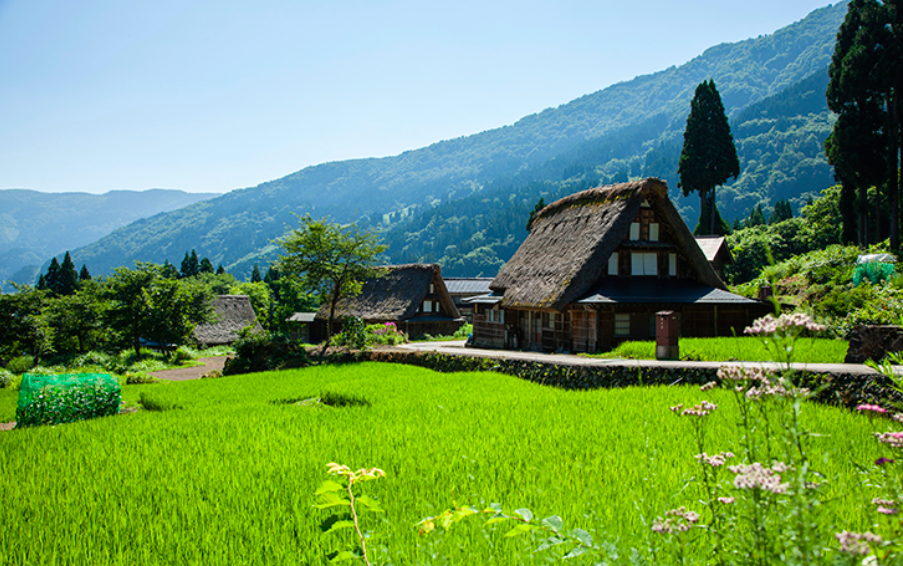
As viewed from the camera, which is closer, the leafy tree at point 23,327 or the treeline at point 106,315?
the leafy tree at point 23,327

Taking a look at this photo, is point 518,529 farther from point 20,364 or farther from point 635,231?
point 20,364

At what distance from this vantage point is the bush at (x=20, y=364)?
1118 inches

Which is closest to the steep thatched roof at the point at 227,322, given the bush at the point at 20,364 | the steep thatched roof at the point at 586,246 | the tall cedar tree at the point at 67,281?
the bush at the point at 20,364

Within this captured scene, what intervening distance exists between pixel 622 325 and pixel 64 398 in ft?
53.4

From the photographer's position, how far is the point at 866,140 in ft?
82.5

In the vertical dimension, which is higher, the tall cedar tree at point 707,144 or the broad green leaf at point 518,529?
the tall cedar tree at point 707,144

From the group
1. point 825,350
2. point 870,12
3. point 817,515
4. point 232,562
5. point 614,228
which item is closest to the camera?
point 817,515

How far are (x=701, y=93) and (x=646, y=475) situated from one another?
41700 millimetres

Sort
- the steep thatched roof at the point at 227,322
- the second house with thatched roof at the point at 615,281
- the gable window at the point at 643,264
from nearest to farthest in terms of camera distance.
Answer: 1. the second house with thatched roof at the point at 615,281
2. the gable window at the point at 643,264
3. the steep thatched roof at the point at 227,322

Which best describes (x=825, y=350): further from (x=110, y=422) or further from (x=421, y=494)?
(x=110, y=422)

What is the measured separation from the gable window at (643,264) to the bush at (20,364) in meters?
32.8

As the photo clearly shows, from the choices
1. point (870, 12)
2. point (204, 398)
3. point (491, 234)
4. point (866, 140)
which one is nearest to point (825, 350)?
point (204, 398)

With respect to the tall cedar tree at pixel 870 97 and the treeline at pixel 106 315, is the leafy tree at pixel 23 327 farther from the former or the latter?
the tall cedar tree at pixel 870 97

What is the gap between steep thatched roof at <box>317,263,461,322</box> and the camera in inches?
1489
